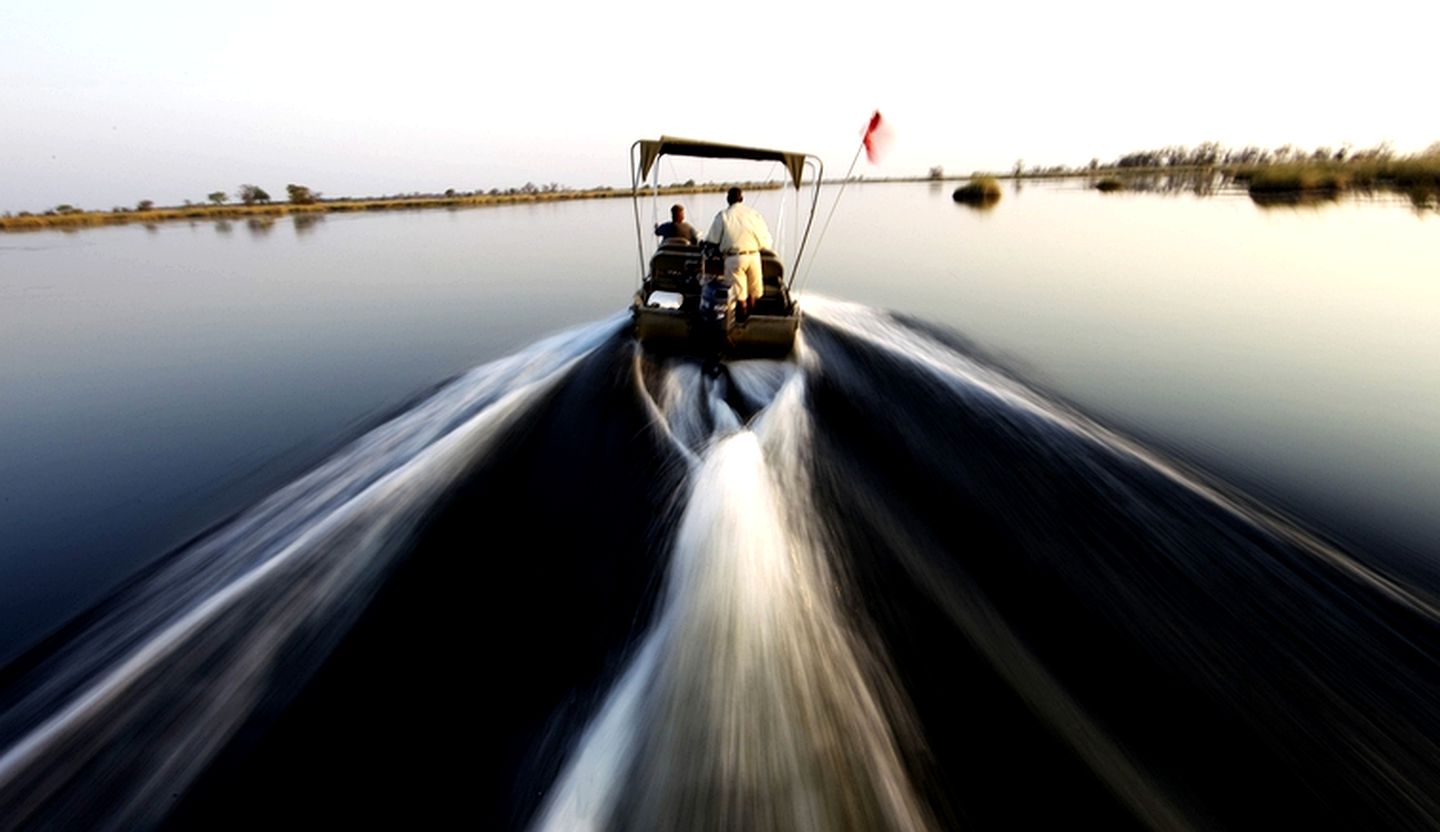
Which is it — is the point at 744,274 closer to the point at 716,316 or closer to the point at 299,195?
the point at 716,316

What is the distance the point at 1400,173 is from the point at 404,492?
5556 cm

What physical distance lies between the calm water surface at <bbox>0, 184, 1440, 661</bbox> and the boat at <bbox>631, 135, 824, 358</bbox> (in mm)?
3872

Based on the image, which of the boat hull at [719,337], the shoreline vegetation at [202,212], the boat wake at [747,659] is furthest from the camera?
the shoreline vegetation at [202,212]

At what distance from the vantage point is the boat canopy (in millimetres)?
8805

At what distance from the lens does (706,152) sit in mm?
10148

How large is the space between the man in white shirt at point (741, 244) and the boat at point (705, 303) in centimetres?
32

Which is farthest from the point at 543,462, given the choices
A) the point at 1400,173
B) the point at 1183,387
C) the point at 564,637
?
the point at 1400,173

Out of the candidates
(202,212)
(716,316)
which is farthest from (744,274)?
(202,212)

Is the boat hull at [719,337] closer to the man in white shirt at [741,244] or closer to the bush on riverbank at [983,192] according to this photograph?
the man in white shirt at [741,244]

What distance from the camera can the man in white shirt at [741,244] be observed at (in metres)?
7.91

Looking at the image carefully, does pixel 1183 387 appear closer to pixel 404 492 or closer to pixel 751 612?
A: pixel 751 612

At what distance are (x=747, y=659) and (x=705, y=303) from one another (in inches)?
207

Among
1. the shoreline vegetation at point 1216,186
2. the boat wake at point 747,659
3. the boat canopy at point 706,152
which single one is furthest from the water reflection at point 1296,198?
the boat wake at point 747,659

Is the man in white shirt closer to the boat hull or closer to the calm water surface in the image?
the boat hull
